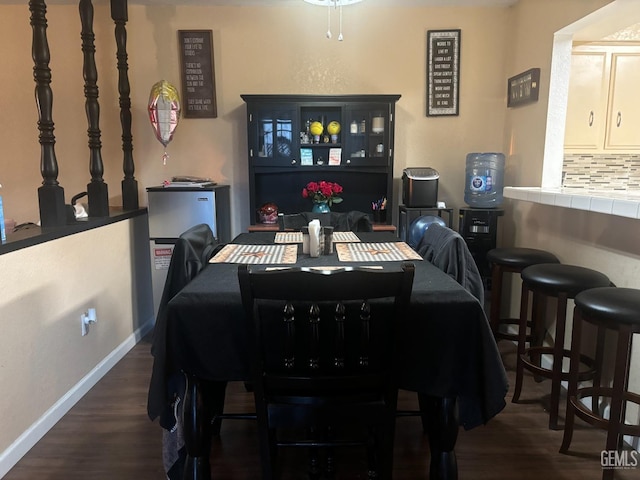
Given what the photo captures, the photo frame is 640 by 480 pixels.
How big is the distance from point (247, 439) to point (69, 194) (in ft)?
9.11

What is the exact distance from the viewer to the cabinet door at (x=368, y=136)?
3.51 m

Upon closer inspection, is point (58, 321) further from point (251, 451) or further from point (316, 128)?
point (316, 128)

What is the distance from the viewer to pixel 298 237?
8.47ft

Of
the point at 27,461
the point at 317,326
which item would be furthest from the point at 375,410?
the point at 27,461

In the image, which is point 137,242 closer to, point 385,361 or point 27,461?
point 27,461

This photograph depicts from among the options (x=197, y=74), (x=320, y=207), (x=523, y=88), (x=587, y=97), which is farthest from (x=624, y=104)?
(x=197, y=74)

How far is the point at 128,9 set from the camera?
3580 mm

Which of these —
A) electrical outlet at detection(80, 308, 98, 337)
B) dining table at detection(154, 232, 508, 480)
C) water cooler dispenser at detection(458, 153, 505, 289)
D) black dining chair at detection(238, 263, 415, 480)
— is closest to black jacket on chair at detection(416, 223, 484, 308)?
dining table at detection(154, 232, 508, 480)

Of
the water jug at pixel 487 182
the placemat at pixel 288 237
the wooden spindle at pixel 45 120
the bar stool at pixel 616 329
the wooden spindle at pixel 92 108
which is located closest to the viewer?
the bar stool at pixel 616 329

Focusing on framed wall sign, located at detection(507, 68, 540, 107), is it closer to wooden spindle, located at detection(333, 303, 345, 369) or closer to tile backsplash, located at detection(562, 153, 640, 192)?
tile backsplash, located at detection(562, 153, 640, 192)

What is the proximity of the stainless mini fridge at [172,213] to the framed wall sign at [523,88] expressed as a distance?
241 cm

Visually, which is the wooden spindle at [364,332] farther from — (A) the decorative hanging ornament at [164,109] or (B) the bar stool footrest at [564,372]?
(A) the decorative hanging ornament at [164,109]

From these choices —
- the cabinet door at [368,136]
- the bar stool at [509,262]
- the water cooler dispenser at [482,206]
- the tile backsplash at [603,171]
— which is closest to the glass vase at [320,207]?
the cabinet door at [368,136]

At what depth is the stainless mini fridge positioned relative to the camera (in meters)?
3.28
